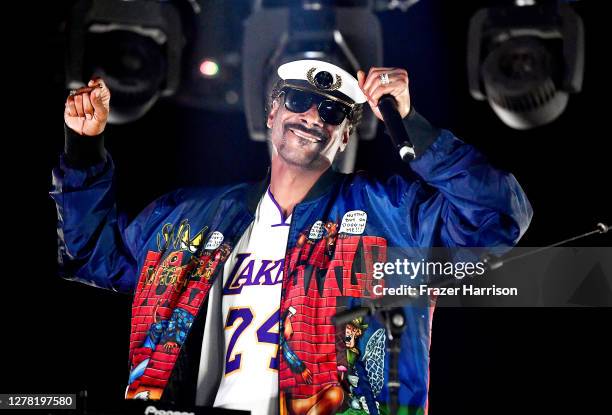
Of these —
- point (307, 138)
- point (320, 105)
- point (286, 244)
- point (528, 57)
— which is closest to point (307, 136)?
point (307, 138)

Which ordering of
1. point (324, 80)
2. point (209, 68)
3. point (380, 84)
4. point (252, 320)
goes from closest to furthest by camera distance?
point (380, 84) → point (252, 320) → point (324, 80) → point (209, 68)

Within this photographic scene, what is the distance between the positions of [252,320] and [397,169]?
160cm

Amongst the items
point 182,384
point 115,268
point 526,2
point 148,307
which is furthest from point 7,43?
point 526,2

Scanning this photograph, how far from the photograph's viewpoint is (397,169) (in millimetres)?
5379

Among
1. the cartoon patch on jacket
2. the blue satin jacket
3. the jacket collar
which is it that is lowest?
the cartoon patch on jacket

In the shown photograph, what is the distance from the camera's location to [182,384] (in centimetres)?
404

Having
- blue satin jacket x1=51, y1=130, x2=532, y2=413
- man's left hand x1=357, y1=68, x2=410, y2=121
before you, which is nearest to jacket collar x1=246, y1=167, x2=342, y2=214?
blue satin jacket x1=51, y1=130, x2=532, y2=413

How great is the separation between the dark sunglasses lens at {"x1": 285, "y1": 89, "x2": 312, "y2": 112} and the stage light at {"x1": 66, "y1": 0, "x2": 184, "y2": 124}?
690 millimetres

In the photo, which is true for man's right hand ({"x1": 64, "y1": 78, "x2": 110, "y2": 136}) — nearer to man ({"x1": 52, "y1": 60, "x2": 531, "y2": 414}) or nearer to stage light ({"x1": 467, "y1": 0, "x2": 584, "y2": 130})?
man ({"x1": 52, "y1": 60, "x2": 531, "y2": 414})

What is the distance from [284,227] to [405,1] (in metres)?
1.35

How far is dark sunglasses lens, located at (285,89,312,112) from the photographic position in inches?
176

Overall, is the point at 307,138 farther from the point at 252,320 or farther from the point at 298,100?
the point at 252,320

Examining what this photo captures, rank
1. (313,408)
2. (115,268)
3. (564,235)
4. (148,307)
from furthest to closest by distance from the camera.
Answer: (564,235) < (115,268) < (148,307) < (313,408)

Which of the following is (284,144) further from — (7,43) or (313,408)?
(7,43)
